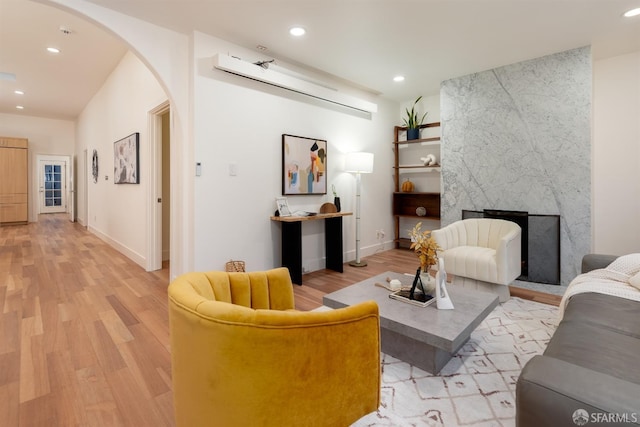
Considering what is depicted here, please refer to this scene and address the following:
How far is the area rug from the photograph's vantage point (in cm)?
153

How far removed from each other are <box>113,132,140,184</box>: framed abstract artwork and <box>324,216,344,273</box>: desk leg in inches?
108

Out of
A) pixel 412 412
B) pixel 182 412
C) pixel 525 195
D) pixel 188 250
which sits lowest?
pixel 412 412

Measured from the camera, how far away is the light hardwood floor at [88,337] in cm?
158

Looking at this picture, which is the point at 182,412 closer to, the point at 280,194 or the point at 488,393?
the point at 488,393

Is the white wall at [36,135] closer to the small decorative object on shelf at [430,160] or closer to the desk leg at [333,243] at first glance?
the desk leg at [333,243]

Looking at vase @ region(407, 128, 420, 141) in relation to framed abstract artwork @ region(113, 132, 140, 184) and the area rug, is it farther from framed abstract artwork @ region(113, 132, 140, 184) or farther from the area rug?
framed abstract artwork @ region(113, 132, 140, 184)

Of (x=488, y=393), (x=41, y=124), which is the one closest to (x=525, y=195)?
(x=488, y=393)

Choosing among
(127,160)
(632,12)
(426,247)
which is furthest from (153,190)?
(632,12)

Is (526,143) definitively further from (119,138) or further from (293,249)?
(119,138)

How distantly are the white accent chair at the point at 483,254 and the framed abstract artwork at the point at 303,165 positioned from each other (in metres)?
1.72

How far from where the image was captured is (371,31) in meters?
3.13

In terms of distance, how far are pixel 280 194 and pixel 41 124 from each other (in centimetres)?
874

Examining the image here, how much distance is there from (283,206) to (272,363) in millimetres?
2993

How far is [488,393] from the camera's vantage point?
5.57ft
